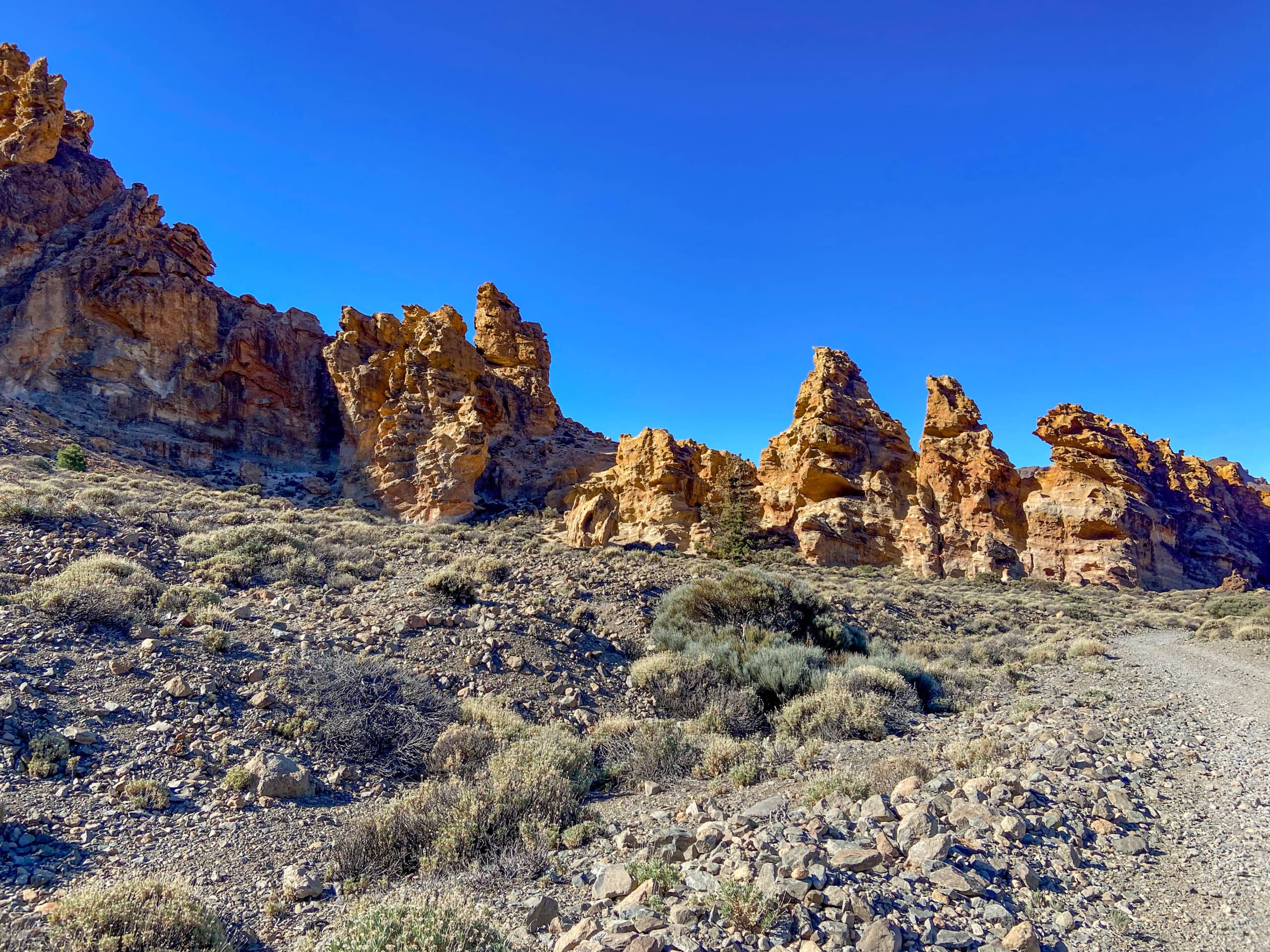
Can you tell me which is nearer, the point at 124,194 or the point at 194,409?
the point at 194,409

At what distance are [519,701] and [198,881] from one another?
159 inches

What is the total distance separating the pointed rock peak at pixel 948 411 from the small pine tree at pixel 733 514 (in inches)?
538

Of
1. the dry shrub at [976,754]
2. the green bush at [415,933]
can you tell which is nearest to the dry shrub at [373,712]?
the green bush at [415,933]

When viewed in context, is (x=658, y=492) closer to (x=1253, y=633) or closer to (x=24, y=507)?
(x=1253, y=633)

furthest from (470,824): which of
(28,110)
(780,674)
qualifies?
(28,110)

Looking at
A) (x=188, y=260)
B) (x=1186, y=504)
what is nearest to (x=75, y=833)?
(x=188, y=260)

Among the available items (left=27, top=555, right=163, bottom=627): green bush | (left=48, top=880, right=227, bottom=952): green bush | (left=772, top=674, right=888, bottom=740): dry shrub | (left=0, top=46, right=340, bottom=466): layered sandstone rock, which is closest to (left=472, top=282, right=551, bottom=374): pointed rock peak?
(left=0, top=46, right=340, bottom=466): layered sandstone rock

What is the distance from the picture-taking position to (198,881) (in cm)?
383

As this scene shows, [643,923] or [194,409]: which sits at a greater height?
[194,409]

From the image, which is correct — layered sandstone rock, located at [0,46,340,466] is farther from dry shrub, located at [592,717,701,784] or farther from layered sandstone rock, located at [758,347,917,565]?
dry shrub, located at [592,717,701,784]

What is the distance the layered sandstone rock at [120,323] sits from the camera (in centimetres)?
3272

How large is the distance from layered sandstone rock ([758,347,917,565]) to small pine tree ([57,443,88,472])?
30985 mm

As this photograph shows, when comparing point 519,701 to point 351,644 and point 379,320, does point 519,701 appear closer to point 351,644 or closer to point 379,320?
point 351,644

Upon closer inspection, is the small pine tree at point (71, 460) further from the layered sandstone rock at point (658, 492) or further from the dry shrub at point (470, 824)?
the dry shrub at point (470, 824)
